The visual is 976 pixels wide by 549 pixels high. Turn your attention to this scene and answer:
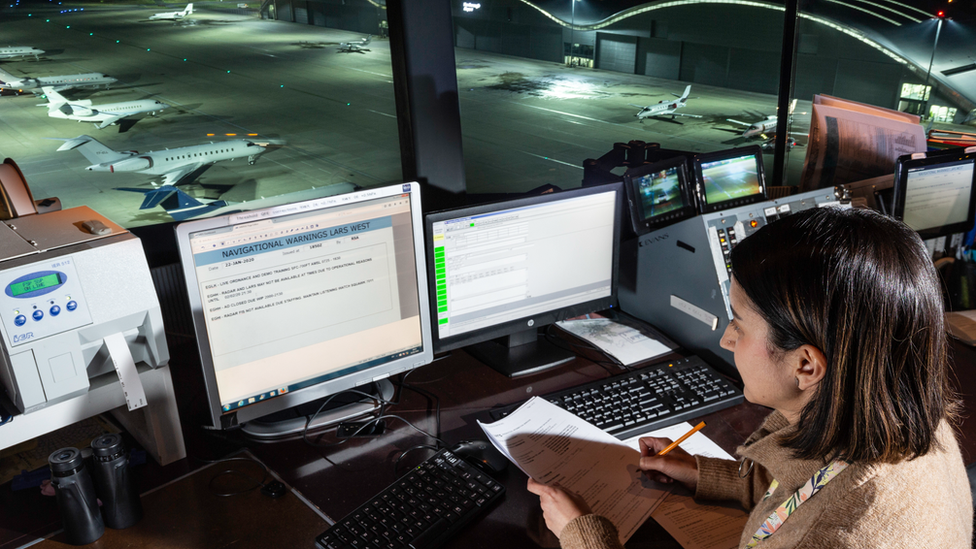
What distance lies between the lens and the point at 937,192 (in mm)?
2076

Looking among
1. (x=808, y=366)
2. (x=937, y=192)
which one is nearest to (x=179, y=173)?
(x=808, y=366)

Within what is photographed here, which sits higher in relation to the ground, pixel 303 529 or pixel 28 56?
pixel 28 56

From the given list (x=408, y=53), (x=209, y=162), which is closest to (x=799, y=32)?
(x=408, y=53)

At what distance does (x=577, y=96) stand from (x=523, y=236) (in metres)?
3.17

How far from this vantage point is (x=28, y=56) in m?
2.21

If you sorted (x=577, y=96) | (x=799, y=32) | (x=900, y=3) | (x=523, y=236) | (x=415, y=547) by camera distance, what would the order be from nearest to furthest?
(x=415, y=547)
(x=523, y=236)
(x=799, y=32)
(x=900, y=3)
(x=577, y=96)

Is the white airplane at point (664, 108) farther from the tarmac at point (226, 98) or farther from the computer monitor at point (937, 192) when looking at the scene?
the computer monitor at point (937, 192)

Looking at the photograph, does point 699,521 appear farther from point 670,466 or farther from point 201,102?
point 201,102

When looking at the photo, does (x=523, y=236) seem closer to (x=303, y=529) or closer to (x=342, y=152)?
(x=303, y=529)

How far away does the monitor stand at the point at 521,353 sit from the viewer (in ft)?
5.20

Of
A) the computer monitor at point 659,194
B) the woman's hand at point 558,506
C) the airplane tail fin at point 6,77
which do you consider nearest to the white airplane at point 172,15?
the airplane tail fin at point 6,77

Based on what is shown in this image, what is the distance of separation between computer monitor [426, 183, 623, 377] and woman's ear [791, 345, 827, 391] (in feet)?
2.51

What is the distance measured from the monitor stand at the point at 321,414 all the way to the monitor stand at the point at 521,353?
0.28 metres

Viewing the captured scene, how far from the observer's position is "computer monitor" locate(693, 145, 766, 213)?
68.2 inches
